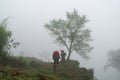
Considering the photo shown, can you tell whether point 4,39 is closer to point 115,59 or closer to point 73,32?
point 73,32

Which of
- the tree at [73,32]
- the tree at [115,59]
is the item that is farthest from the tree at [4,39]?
the tree at [115,59]

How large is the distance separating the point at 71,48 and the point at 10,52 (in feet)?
61.8

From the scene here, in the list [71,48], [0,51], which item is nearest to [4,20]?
[0,51]

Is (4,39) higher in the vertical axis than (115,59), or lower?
lower

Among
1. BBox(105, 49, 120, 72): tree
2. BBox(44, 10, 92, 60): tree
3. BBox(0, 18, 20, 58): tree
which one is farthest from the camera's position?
BBox(105, 49, 120, 72): tree

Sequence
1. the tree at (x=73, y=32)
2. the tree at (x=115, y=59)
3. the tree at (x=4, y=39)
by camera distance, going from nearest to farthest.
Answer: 1. the tree at (x=4, y=39)
2. the tree at (x=73, y=32)
3. the tree at (x=115, y=59)

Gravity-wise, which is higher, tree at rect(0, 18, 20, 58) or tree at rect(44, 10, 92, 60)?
tree at rect(44, 10, 92, 60)

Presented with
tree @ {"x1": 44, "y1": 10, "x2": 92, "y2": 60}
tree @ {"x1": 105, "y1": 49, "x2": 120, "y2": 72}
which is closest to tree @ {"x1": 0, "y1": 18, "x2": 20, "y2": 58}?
tree @ {"x1": 44, "y1": 10, "x2": 92, "y2": 60}

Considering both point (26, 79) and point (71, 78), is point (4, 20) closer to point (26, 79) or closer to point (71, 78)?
point (71, 78)

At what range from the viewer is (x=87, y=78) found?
64.8 feet

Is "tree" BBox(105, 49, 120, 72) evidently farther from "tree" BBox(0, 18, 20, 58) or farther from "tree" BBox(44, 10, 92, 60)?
"tree" BBox(0, 18, 20, 58)

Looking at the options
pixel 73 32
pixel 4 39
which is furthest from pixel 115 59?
pixel 4 39

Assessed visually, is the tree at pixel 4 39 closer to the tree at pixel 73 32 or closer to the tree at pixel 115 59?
the tree at pixel 73 32

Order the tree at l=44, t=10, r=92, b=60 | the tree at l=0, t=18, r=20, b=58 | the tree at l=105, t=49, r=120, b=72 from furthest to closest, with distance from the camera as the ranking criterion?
the tree at l=105, t=49, r=120, b=72
the tree at l=44, t=10, r=92, b=60
the tree at l=0, t=18, r=20, b=58
